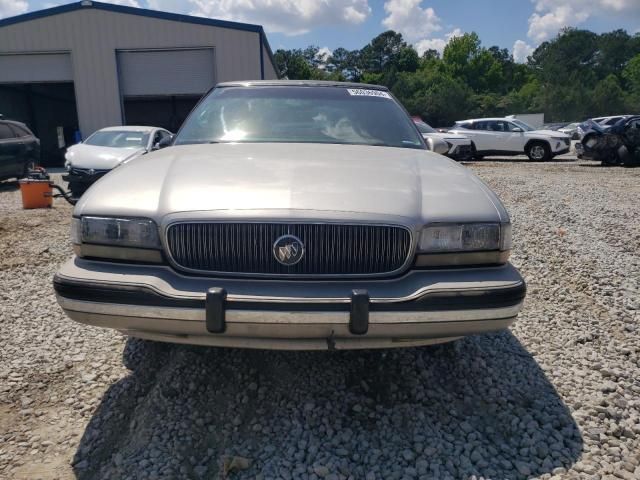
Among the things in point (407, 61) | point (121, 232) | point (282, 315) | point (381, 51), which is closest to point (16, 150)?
point (121, 232)

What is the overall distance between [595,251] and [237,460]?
4.34 meters

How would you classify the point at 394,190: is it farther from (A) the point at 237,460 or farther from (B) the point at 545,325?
(B) the point at 545,325

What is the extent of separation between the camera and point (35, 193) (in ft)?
28.0

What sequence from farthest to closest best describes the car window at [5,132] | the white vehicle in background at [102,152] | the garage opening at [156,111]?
1. the garage opening at [156,111]
2. the car window at [5,132]
3. the white vehicle in background at [102,152]

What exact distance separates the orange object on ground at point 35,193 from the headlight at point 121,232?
7.17 metres

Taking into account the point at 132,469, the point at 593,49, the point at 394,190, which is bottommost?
the point at 132,469

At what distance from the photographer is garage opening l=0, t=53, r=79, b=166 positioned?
19.1 m

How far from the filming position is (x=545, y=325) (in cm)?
345

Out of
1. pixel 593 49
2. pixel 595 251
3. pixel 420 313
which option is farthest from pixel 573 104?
pixel 420 313

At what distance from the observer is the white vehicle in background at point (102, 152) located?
30.8ft

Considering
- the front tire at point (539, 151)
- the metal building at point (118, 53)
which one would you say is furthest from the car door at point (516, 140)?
the metal building at point (118, 53)

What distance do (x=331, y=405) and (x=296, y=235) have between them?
96 cm

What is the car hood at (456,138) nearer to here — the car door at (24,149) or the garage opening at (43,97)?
the car door at (24,149)

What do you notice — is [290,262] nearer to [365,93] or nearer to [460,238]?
[460,238]
